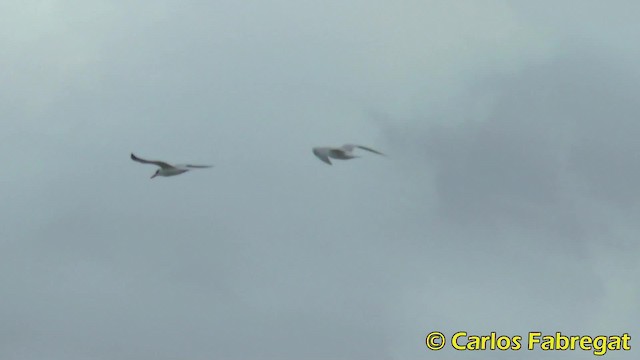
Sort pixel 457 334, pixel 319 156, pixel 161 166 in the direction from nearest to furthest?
pixel 319 156 < pixel 161 166 < pixel 457 334

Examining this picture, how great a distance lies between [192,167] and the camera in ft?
423

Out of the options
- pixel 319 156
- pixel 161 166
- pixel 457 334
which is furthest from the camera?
pixel 457 334

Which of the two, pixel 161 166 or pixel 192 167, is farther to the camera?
pixel 161 166

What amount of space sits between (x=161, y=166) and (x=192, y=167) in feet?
35.1

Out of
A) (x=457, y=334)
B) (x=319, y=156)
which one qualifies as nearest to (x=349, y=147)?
(x=319, y=156)

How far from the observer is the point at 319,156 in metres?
→ 126

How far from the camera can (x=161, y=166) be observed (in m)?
139

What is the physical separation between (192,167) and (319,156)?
11625 mm

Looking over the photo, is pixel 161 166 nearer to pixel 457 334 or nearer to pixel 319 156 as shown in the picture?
pixel 319 156

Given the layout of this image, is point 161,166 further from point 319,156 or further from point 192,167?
point 319,156

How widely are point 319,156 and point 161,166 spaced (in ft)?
64.9

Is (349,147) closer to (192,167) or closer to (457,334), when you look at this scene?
(192,167)

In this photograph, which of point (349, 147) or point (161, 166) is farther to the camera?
point (161, 166)

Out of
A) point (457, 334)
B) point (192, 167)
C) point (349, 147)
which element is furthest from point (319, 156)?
point (457, 334)
